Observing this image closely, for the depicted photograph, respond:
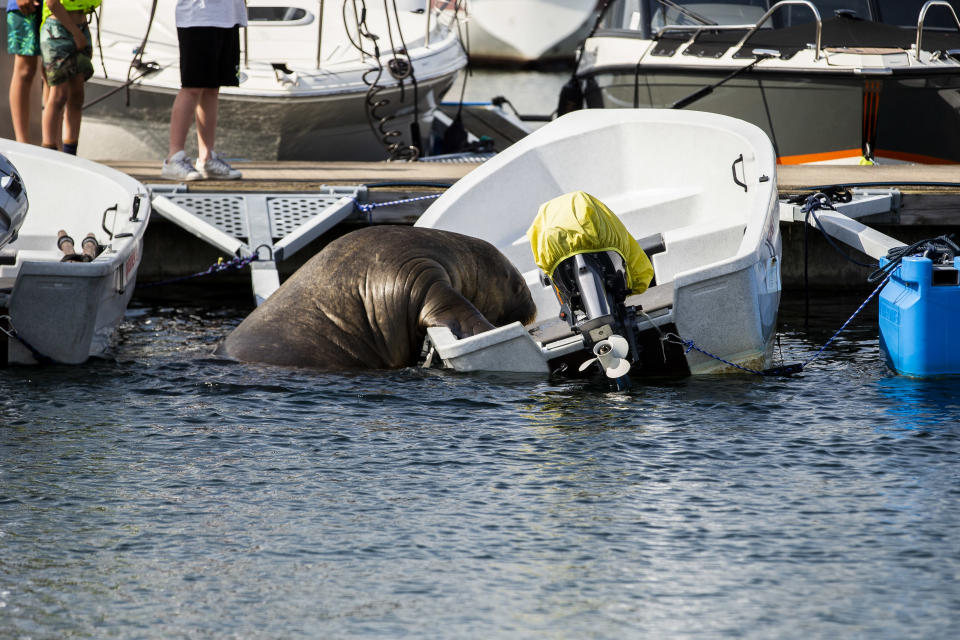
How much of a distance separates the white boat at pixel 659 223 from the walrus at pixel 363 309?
0.28 metres

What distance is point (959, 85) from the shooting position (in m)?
11.2

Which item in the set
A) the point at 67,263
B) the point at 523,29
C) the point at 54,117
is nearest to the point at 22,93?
the point at 54,117

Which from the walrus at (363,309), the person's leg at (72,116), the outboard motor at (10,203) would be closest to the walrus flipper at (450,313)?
the walrus at (363,309)

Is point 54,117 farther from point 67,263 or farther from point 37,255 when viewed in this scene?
point 67,263

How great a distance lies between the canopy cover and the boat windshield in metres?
6.79

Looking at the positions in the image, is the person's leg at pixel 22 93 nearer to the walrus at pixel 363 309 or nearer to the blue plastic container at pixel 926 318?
the walrus at pixel 363 309

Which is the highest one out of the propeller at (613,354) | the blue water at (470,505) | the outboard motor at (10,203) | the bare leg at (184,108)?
the bare leg at (184,108)

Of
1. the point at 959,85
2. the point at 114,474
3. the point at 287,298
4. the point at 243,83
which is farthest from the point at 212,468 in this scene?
the point at 959,85

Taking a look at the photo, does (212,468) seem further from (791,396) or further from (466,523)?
Answer: (791,396)

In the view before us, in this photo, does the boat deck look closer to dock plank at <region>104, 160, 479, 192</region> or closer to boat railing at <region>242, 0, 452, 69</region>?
dock plank at <region>104, 160, 479, 192</region>

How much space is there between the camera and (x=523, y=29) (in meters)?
36.2

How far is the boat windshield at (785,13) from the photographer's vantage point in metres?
12.3

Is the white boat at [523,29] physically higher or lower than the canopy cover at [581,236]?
higher

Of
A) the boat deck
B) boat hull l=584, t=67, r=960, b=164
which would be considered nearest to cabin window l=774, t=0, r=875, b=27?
boat hull l=584, t=67, r=960, b=164
